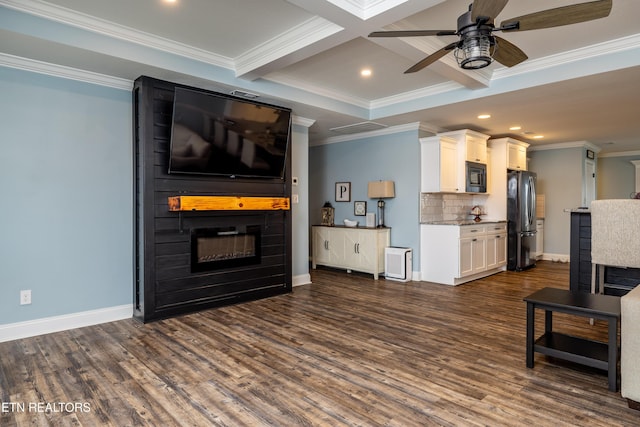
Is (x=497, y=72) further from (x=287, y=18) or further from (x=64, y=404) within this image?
(x=64, y=404)

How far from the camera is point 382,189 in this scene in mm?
6051

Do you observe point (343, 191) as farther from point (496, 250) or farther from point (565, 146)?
point (565, 146)

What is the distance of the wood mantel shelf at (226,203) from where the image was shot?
3.80 meters

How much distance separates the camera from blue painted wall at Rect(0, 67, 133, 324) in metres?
3.28

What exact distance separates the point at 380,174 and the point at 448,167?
1064 millimetres

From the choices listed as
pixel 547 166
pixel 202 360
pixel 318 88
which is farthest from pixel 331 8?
pixel 547 166

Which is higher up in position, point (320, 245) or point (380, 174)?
point (380, 174)

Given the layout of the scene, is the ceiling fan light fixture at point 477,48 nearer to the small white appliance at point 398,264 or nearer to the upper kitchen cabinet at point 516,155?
the small white appliance at point 398,264

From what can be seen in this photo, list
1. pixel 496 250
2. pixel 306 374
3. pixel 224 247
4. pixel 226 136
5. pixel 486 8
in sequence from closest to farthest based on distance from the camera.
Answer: pixel 486 8, pixel 306 374, pixel 226 136, pixel 224 247, pixel 496 250

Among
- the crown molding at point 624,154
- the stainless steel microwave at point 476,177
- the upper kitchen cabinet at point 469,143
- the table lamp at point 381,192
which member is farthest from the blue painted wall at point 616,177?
the table lamp at point 381,192

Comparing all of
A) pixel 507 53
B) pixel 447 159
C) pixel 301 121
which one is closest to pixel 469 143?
pixel 447 159

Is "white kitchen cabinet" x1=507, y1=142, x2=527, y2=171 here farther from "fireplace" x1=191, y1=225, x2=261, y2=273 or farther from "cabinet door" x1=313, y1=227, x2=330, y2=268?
"fireplace" x1=191, y1=225, x2=261, y2=273

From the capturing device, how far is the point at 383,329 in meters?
3.55

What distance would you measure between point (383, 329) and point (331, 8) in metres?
2.68
